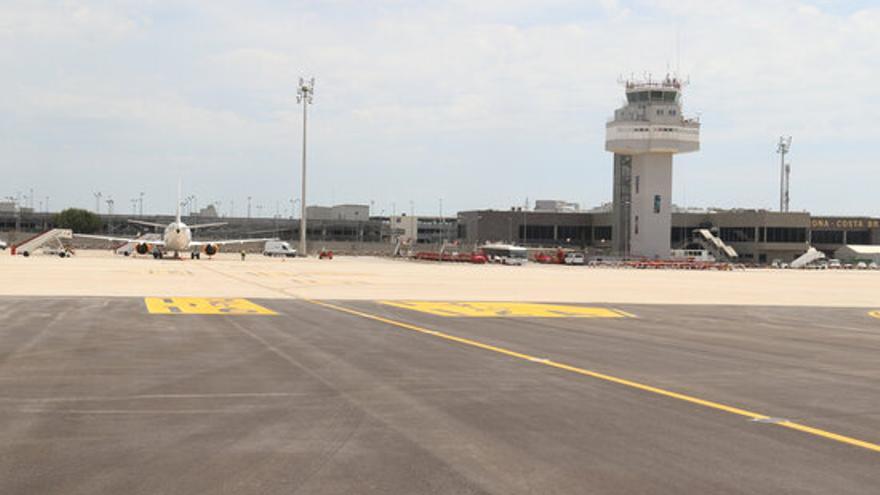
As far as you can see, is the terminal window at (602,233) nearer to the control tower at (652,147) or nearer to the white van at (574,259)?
the control tower at (652,147)

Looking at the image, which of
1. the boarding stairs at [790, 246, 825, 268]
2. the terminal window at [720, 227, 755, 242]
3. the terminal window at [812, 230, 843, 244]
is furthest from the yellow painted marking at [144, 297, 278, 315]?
the terminal window at [812, 230, 843, 244]

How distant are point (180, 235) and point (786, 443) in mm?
88892

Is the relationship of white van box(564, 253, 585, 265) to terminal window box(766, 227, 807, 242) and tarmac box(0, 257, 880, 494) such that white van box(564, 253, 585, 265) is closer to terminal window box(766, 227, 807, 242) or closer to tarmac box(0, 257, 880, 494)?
terminal window box(766, 227, 807, 242)

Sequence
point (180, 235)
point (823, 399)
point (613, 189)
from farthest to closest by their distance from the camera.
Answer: point (613, 189)
point (180, 235)
point (823, 399)

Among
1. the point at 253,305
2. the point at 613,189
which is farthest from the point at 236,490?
the point at 613,189

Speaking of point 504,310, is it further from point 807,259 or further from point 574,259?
point 807,259

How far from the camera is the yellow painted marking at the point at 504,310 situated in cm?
2795

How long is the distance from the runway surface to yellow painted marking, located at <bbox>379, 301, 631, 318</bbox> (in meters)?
5.72

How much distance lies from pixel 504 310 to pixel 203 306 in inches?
395

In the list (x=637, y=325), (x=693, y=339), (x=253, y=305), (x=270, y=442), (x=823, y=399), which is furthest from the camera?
(x=253, y=305)

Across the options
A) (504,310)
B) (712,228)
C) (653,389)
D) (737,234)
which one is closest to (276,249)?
(712,228)

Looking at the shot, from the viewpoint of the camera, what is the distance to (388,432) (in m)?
9.84

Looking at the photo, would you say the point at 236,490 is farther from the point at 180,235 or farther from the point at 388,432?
the point at 180,235

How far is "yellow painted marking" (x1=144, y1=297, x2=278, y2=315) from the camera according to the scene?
1050 inches
